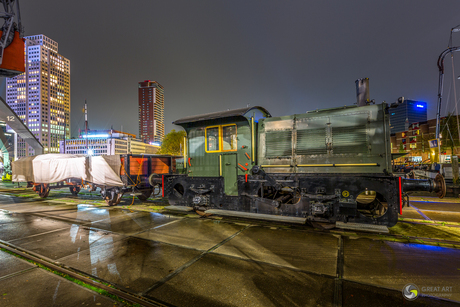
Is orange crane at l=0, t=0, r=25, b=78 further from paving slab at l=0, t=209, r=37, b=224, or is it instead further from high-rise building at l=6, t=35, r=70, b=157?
high-rise building at l=6, t=35, r=70, b=157

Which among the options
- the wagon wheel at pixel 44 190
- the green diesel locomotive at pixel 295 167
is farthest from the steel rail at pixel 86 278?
the wagon wheel at pixel 44 190

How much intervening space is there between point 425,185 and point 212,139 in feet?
21.3

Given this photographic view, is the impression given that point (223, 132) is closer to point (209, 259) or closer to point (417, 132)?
point (209, 259)

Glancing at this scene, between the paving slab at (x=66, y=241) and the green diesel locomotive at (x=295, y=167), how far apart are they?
8.91ft

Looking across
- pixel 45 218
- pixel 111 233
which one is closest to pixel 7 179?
pixel 45 218

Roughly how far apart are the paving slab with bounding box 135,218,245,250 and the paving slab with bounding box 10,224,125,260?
1.03 meters

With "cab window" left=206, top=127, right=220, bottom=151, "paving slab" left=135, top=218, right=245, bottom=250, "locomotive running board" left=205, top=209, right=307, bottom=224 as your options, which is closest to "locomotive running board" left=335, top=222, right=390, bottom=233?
"locomotive running board" left=205, top=209, right=307, bottom=224

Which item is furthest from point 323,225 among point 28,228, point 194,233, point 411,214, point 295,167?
point 28,228

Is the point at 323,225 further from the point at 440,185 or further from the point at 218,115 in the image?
the point at 218,115

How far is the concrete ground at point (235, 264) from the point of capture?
125 inches

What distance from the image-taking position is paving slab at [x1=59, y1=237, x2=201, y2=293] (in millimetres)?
3719

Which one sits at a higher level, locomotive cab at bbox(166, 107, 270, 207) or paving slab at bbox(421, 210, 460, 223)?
locomotive cab at bbox(166, 107, 270, 207)

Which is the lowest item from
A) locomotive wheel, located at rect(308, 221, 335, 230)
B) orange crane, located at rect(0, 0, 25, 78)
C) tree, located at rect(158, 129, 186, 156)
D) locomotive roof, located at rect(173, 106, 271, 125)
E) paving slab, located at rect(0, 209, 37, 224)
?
paving slab, located at rect(0, 209, 37, 224)

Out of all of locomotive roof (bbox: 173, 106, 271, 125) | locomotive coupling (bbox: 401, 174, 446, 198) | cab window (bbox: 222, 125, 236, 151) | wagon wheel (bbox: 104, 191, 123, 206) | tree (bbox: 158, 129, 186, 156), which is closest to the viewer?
locomotive coupling (bbox: 401, 174, 446, 198)
